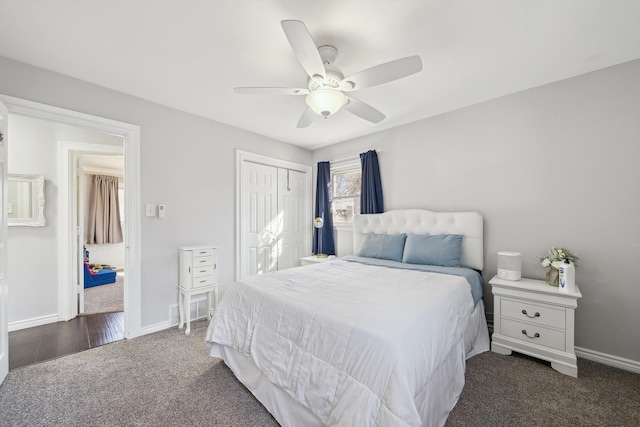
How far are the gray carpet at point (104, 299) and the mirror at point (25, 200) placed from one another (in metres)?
1.30

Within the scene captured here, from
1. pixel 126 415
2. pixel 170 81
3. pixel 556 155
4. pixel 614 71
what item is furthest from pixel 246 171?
pixel 614 71

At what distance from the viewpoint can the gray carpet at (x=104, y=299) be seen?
3.55 m

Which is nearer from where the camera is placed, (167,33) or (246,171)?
(167,33)

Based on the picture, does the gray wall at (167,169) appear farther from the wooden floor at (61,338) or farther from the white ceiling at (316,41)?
the wooden floor at (61,338)

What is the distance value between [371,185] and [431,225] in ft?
3.32

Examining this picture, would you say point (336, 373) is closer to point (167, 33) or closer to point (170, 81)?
point (167, 33)

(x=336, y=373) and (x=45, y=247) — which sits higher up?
(x=45, y=247)

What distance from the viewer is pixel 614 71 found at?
2184mm

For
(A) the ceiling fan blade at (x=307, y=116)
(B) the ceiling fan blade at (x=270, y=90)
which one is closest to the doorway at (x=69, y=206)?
(B) the ceiling fan blade at (x=270, y=90)

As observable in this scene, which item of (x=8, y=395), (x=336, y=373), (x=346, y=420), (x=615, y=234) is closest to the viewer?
(x=346, y=420)

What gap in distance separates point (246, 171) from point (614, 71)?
3.92 metres

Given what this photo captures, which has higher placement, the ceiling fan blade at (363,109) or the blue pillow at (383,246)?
the ceiling fan blade at (363,109)

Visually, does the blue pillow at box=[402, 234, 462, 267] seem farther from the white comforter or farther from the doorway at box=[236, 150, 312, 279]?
the doorway at box=[236, 150, 312, 279]

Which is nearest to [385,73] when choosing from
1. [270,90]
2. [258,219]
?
[270,90]
